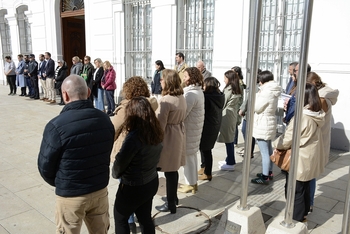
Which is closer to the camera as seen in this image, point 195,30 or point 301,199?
point 301,199

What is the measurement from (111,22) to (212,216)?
8.20 meters

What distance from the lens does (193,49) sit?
8.55 meters

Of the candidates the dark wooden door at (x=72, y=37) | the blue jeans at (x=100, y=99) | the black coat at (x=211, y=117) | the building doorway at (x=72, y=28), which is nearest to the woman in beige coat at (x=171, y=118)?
the black coat at (x=211, y=117)

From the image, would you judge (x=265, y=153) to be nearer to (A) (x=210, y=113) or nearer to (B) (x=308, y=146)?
(A) (x=210, y=113)

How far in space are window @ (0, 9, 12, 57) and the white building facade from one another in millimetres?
2992

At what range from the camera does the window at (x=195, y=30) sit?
8219 millimetres

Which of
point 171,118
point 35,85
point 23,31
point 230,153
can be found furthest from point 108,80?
point 23,31

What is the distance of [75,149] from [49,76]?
9737 mm

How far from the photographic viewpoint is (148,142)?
257 cm

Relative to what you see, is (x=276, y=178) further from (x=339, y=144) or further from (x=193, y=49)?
(x=193, y=49)

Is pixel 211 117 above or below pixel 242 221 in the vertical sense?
above

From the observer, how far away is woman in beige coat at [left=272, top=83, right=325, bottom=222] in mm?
3117

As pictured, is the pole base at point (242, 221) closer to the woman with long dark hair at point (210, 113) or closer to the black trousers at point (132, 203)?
the black trousers at point (132, 203)

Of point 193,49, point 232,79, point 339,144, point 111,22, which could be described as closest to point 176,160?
point 232,79
